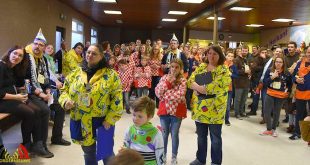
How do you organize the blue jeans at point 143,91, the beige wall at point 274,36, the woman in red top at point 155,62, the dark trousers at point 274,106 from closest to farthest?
the dark trousers at point 274,106 → the blue jeans at point 143,91 → the woman in red top at point 155,62 → the beige wall at point 274,36

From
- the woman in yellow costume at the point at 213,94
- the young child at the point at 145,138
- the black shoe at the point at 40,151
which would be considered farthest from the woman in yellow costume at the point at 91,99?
the black shoe at the point at 40,151

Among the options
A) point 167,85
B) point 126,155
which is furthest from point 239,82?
point 126,155

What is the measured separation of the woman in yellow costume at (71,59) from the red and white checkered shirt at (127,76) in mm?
1307

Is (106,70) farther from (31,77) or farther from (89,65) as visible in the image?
(31,77)

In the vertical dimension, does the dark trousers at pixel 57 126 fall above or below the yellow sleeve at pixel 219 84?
below

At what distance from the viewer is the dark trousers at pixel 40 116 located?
13.8 ft

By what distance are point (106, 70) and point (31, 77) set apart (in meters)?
1.99

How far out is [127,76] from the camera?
741cm

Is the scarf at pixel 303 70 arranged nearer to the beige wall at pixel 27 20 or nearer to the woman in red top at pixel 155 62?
the woman in red top at pixel 155 62

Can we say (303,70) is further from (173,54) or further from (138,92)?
(138,92)

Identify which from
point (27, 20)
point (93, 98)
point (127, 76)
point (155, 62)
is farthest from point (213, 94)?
point (27, 20)

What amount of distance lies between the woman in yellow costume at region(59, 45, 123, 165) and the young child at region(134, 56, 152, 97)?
4.34 m

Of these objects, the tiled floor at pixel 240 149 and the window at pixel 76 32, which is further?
the window at pixel 76 32

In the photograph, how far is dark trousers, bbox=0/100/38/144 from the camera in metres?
4.10
